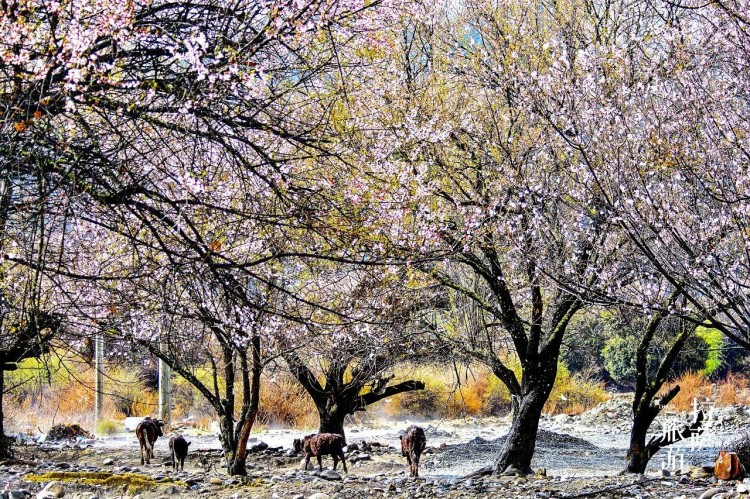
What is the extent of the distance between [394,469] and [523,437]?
4045 millimetres

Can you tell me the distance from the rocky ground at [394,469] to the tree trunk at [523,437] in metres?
0.32

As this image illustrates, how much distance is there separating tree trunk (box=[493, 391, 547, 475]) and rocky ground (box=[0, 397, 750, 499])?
317 millimetres

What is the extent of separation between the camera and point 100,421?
2308 cm

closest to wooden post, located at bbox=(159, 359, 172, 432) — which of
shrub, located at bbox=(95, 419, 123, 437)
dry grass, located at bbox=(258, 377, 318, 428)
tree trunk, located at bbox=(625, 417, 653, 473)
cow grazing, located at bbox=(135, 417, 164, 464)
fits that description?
shrub, located at bbox=(95, 419, 123, 437)

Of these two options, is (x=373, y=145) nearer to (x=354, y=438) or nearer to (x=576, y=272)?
(x=576, y=272)

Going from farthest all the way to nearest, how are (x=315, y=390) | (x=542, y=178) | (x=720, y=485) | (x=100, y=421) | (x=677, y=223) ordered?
1. (x=100, y=421)
2. (x=315, y=390)
3. (x=542, y=178)
4. (x=720, y=485)
5. (x=677, y=223)

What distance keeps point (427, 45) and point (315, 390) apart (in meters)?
8.05

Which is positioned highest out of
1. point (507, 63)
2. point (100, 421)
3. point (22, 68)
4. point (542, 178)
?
point (507, 63)

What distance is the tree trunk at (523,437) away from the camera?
11422 mm

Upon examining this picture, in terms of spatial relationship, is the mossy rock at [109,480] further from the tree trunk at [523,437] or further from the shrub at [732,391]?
the shrub at [732,391]

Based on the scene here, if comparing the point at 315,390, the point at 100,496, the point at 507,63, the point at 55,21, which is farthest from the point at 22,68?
the point at 315,390

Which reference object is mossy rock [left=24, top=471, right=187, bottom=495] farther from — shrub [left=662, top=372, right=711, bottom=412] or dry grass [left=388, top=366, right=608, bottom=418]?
shrub [left=662, top=372, right=711, bottom=412]

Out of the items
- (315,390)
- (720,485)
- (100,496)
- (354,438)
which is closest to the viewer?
(100,496)

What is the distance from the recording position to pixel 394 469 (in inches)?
586
